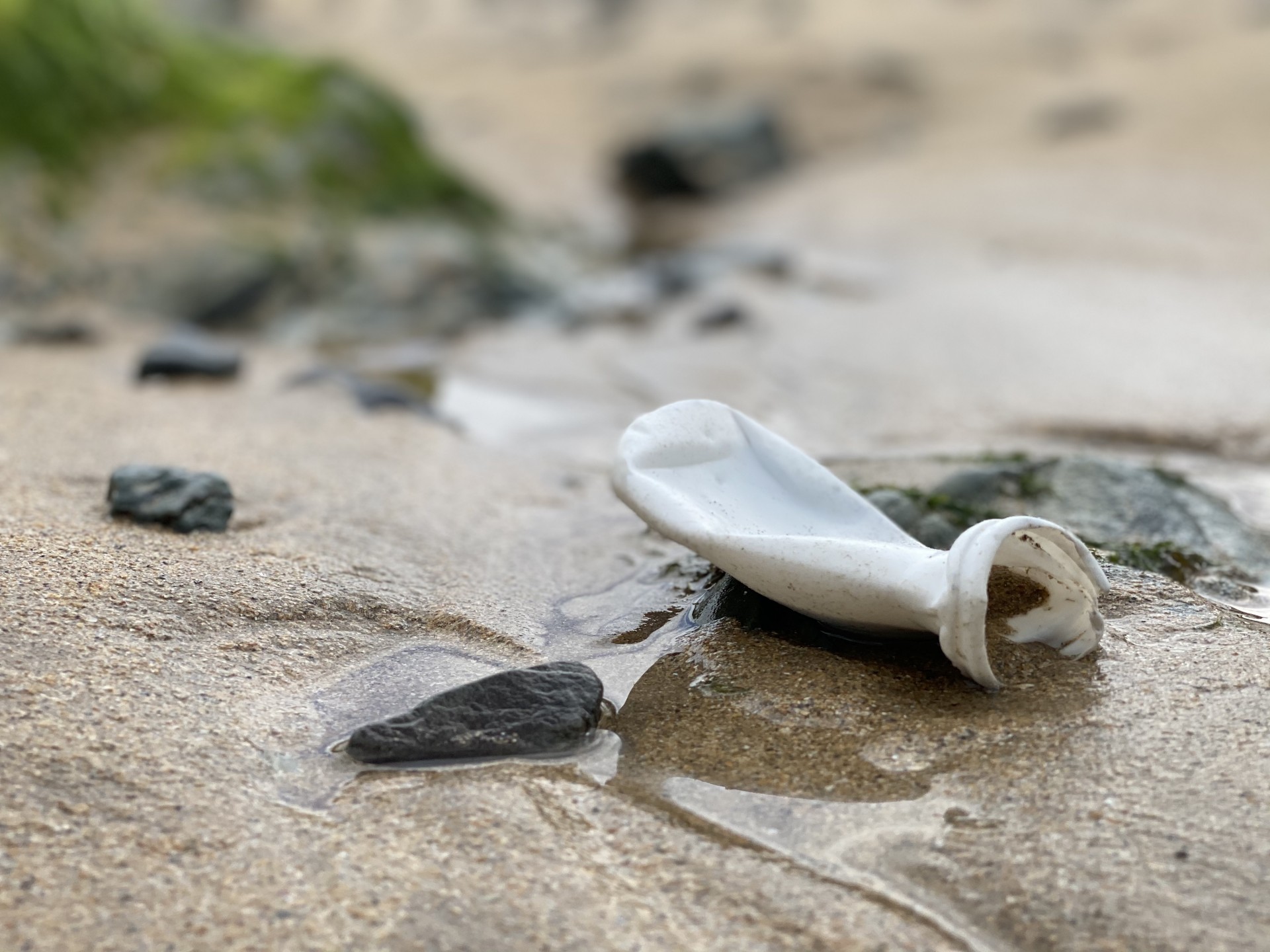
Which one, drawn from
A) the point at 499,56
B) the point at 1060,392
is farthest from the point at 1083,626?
the point at 499,56

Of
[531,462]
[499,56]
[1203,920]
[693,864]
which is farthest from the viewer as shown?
[499,56]

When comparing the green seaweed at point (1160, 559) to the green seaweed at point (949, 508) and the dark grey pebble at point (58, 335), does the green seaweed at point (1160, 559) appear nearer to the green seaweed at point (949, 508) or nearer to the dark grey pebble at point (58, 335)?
the green seaweed at point (949, 508)

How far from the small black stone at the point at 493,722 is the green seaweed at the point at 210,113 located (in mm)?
5393

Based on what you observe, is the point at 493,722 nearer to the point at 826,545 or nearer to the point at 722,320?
the point at 826,545

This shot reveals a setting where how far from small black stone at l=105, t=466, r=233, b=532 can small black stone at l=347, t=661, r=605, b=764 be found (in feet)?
2.89

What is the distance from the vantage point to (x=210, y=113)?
713 cm

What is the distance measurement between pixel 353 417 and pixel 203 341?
995mm

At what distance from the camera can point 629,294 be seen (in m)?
6.82

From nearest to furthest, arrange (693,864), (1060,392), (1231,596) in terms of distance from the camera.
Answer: (693,864)
(1231,596)
(1060,392)

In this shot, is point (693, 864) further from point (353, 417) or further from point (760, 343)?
point (760, 343)

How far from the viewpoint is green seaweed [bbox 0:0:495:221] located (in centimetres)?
638

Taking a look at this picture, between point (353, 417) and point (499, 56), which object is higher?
point (499, 56)

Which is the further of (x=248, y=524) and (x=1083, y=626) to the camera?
(x=248, y=524)

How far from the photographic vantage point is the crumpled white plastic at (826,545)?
1839 millimetres
